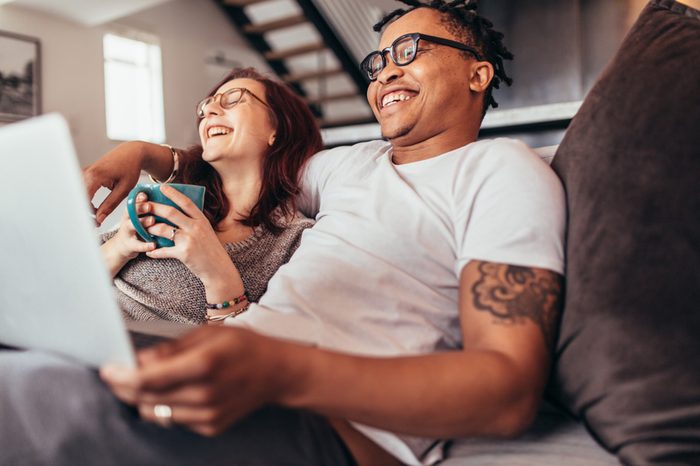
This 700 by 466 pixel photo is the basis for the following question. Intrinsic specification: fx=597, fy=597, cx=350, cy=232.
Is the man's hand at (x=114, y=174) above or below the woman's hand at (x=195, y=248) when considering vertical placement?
above

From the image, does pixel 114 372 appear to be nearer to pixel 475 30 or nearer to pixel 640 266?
pixel 640 266

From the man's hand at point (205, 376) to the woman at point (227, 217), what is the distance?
75 centimetres

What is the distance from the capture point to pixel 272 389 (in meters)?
0.64

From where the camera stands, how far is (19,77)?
5.74 m

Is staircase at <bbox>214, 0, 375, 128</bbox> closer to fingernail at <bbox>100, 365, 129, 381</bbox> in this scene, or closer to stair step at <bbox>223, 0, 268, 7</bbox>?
stair step at <bbox>223, 0, 268, 7</bbox>

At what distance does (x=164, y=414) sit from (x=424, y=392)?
30 centimetres

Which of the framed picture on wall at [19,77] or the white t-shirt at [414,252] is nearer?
the white t-shirt at [414,252]

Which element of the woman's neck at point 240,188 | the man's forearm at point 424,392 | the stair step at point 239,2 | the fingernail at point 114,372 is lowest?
the man's forearm at point 424,392

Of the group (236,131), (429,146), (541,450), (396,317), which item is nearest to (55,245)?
(396,317)

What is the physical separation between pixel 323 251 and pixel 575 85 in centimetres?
475

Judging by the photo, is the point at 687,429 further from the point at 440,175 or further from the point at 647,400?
the point at 440,175

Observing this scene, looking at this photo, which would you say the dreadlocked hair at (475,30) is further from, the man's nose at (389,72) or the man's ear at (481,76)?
the man's nose at (389,72)

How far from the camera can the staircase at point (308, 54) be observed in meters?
7.02

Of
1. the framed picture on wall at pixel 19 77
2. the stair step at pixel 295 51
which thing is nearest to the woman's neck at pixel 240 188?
the framed picture on wall at pixel 19 77
